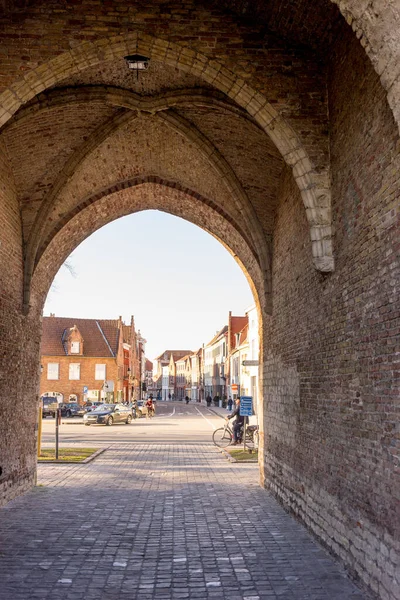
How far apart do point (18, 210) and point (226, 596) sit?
819 cm

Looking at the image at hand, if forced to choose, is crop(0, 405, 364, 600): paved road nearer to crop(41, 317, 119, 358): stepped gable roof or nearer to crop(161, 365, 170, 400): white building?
crop(41, 317, 119, 358): stepped gable roof

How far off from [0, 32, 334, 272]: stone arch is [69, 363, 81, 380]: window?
49.1m

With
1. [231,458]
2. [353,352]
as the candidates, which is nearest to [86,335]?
[231,458]

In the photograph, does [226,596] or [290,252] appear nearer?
[226,596]

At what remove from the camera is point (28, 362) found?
12.1 meters

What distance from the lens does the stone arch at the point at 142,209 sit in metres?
12.9

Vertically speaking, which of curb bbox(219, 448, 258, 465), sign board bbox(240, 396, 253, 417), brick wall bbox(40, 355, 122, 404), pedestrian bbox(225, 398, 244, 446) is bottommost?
curb bbox(219, 448, 258, 465)

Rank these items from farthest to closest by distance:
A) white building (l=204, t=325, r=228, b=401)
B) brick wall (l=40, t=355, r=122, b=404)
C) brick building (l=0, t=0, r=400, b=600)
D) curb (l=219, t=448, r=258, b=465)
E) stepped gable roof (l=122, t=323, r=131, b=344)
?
white building (l=204, t=325, r=228, b=401) → stepped gable roof (l=122, t=323, r=131, b=344) → brick wall (l=40, t=355, r=122, b=404) → curb (l=219, t=448, r=258, b=465) → brick building (l=0, t=0, r=400, b=600)

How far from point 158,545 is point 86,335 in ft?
167

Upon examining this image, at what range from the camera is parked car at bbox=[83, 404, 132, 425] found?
3500cm

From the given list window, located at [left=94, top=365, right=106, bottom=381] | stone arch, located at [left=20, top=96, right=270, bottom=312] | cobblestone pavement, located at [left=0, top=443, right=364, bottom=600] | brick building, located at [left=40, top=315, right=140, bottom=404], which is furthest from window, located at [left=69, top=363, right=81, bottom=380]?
stone arch, located at [left=20, top=96, right=270, bottom=312]

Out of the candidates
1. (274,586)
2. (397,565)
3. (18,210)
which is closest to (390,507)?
(397,565)

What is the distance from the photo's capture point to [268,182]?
37.8 ft

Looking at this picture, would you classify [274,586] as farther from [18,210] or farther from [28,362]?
[18,210]
